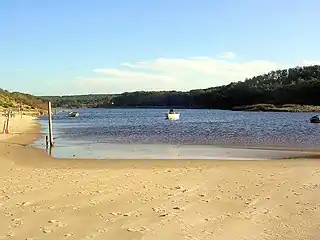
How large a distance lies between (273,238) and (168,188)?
449 centimetres

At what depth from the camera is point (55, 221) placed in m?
7.93

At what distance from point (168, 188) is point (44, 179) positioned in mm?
4142

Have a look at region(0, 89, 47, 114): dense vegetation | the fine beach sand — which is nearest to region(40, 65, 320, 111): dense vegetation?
region(0, 89, 47, 114): dense vegetation

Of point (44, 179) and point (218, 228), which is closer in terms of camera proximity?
point (218, 228)

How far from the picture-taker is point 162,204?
9312mm

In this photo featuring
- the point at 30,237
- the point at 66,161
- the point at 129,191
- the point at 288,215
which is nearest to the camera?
the point at 30,237

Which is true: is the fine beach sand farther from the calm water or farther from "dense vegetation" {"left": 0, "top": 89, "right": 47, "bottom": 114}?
"dense vegetation" {"left": 0, "top": 89, "right": 47, "bottom": 114}

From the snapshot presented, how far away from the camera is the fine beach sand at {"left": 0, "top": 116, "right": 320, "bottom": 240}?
7.34 m

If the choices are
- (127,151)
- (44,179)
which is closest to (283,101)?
(127,151)

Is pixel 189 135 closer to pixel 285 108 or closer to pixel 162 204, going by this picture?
pixel 162 204

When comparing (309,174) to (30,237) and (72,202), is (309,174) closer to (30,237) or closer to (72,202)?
(72,202)

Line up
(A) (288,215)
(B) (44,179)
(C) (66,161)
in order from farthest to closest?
(C) (66,161) → (B) (44,179) → (A) (288,215)

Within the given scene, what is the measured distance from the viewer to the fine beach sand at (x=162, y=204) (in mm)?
7340

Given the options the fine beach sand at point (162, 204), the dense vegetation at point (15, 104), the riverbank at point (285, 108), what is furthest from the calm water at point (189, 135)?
the riverbank at point (285, 108)
